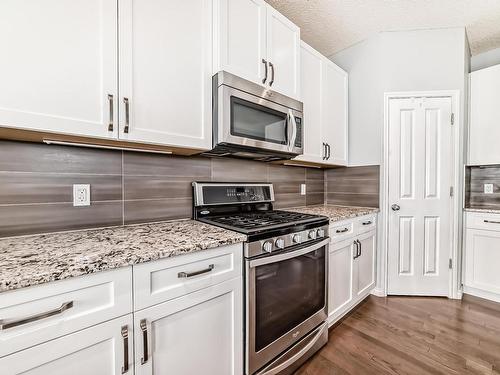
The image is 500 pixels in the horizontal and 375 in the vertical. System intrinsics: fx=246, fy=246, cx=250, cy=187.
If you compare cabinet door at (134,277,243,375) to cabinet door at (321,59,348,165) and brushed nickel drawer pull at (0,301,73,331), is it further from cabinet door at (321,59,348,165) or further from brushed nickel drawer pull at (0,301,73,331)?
cabinet door at (321,59,348,165)

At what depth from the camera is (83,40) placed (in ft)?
3.43

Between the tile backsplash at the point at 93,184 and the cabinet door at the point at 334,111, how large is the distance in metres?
1.12

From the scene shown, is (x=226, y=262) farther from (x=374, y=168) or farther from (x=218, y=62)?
(x=374, y=168)

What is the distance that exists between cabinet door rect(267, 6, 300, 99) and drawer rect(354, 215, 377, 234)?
1.23m

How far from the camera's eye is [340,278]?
1.97 m

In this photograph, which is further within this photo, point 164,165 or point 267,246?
point 164,165

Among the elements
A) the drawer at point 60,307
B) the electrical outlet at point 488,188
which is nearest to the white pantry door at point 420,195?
the electrical outlet at point 488,188

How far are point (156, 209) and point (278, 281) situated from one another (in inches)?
34.4

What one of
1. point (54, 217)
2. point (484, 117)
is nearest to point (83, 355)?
point (54, 217)

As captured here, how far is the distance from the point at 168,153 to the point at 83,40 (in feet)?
2.33

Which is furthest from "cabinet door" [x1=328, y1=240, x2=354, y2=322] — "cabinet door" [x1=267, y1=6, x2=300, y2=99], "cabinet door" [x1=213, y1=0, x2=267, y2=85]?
"cabinet door" [x1=213, y1=0, x2=267, y2=85]

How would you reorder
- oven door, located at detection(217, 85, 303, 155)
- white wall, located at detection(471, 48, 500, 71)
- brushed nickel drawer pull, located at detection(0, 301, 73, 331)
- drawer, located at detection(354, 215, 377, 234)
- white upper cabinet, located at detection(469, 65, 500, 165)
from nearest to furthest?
1. brushed nickel drawer pull, located at detection(0, 301, 73, 331)
2. oven door, located at detection(217, 85, 303, 155)
3. drawer, located at detection(354, 215, 377, 234)
4. white upper cabinet, located at detection(469, 65, 500, 165)
5. white wall, located at detection(471, 48, 500, 71)

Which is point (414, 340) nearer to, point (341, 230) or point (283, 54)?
point (341, 230)

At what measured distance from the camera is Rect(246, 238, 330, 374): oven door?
1.26m
